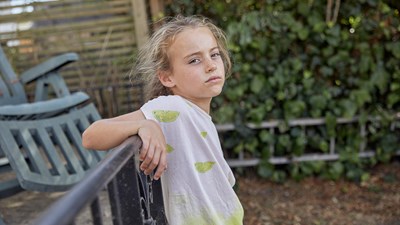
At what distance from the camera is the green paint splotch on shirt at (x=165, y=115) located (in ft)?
3.16

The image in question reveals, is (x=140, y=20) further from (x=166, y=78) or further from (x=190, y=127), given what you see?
(x=190, y=127)

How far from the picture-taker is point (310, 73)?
3111mm

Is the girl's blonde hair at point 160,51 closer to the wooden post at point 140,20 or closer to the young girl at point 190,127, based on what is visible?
the young girl at point 190,127

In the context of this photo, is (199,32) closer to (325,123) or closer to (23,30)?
(325,123)

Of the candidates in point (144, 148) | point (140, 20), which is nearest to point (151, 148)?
point (144, 148)

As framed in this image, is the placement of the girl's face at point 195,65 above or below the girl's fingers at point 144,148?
above

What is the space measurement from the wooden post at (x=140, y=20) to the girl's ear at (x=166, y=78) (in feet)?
8.32

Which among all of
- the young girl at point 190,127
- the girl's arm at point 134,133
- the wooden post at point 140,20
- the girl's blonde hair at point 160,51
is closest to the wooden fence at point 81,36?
the wooden post at point 140,20

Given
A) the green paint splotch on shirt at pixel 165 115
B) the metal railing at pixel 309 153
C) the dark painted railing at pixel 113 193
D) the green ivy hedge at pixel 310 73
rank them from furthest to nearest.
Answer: the metal railing at pixel 309 153 → the green ivy hedge at pixel 310 73 → the green paint splotch on shirt at pixel 165 115 → the dark painted railing at pixel 113 193

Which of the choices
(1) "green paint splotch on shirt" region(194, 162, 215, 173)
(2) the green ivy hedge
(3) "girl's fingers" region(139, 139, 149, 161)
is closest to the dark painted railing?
(3) "girl's fingers" region(139, 139, 149, 161)

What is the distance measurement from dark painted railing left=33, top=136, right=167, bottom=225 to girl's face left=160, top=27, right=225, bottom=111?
0.25 metres

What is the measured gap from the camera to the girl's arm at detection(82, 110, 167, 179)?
853mm

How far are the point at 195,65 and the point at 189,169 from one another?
261 mm

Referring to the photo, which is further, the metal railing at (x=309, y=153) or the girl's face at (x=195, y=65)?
the metal railing at (x=309, y=153)
